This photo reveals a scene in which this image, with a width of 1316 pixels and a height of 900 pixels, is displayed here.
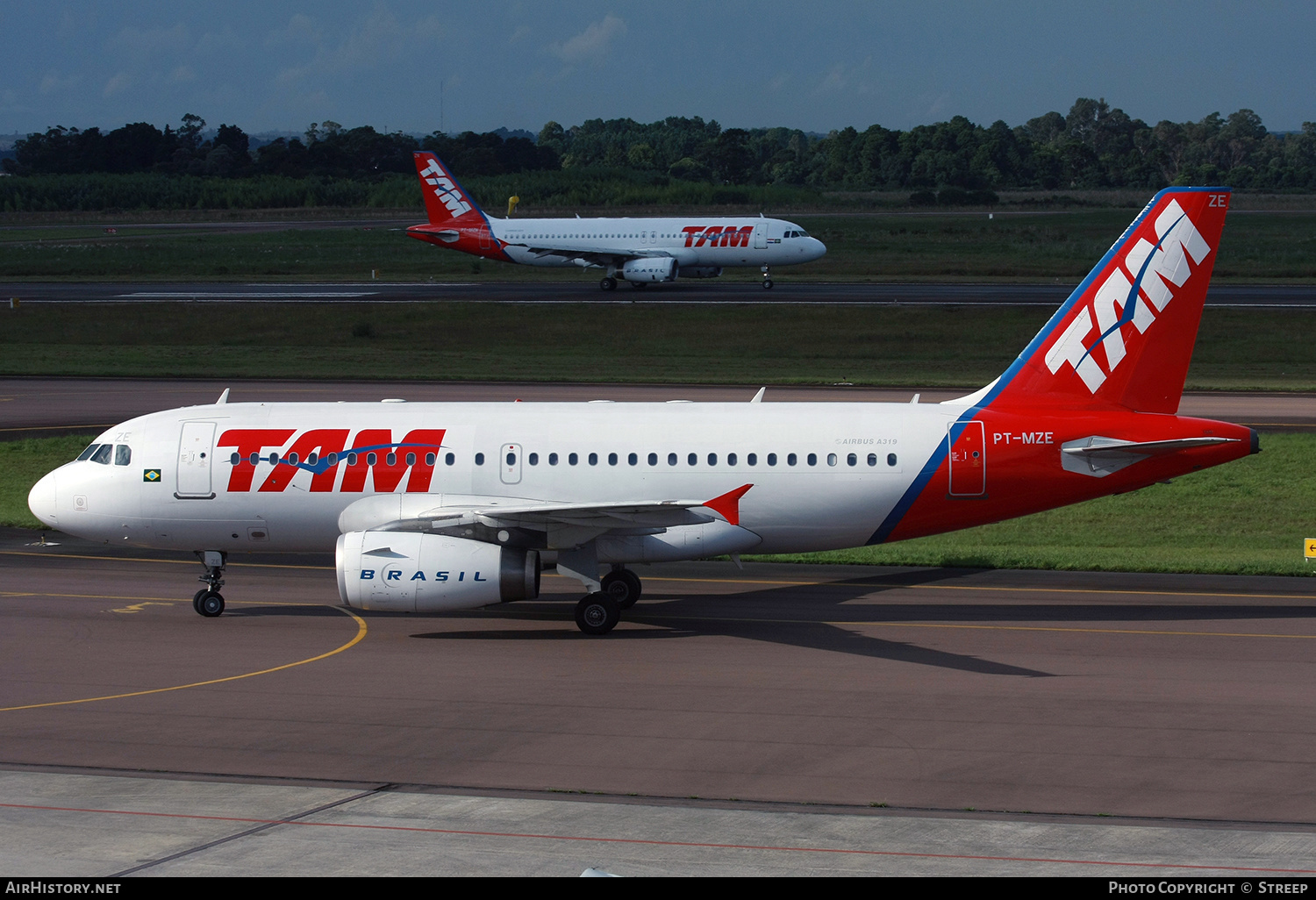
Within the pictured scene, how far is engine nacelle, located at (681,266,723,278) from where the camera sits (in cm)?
9488

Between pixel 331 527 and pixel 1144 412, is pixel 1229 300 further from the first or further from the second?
pixel 331 527

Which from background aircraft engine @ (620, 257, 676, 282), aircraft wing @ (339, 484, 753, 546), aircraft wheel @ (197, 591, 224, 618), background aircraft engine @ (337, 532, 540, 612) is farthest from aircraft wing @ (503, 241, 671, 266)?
background aircraft engine @ (337, 532, 540, 612)

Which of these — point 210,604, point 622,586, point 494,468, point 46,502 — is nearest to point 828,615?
point 622,586

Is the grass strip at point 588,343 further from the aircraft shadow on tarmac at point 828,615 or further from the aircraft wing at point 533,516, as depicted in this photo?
the aircraft wing at point 533,516

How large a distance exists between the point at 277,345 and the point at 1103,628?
187 ft

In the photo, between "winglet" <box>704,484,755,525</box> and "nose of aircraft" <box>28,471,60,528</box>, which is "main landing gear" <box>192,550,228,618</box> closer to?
"nose of aircraft" <box>28,471,60,528</box>

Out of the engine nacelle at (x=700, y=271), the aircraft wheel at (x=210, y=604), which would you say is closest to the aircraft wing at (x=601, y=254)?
the engine nacelle at (x=700, y=271)

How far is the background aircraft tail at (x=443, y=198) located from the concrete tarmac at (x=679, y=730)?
68.6m

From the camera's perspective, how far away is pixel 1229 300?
256ft

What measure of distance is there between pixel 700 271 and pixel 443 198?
1897 cm

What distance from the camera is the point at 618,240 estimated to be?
91812mm

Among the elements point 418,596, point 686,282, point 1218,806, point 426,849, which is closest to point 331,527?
point 418,596

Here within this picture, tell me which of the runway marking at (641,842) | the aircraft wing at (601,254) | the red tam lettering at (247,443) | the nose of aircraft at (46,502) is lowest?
the runway marking at (641,842)

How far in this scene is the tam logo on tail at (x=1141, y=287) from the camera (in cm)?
2689
